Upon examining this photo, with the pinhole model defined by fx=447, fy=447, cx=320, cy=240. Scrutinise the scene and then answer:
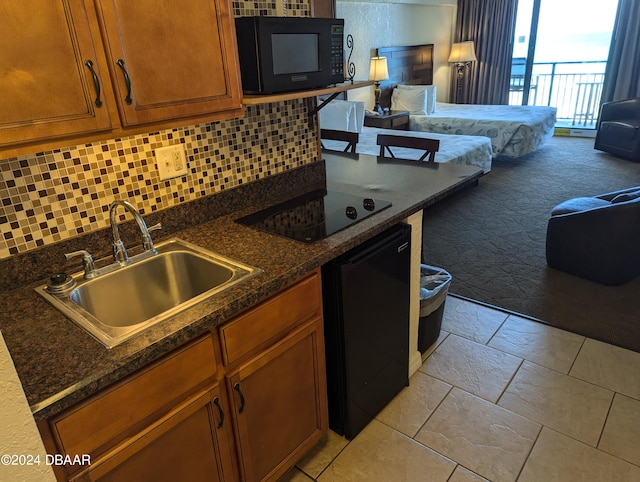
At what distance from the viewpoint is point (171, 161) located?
1.66 meters

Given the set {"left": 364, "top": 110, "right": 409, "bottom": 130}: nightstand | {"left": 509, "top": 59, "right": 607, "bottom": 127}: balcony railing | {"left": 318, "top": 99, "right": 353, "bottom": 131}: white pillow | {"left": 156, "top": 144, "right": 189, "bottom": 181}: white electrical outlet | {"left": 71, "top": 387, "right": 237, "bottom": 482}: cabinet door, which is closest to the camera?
{"left": 71, "top": 387, "right": 237, "bottom": 482}: cabinet door

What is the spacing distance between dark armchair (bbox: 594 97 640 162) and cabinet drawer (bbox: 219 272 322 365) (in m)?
5.72

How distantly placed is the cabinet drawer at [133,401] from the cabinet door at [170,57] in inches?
25.6

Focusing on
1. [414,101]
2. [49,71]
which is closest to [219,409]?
[49,71]

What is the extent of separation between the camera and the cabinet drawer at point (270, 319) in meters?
1.28

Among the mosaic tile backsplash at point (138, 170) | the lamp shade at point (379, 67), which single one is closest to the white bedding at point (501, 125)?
the lamp shade at point (379, 67)

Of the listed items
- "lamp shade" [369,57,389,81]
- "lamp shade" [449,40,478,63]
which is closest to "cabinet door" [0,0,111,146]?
"lamp shade" [369,57,389,81]

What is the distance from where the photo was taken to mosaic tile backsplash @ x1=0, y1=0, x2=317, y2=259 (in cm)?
134

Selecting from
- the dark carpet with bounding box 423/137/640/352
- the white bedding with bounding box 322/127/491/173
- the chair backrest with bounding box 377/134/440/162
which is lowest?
the dark carpet with bounding box 423/137/640/352

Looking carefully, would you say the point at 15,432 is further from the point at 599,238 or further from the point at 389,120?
the point at 389,120

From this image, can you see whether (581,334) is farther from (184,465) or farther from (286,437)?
(184,465)

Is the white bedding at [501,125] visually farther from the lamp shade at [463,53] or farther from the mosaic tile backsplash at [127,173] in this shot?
the mosaic tile backsplash at [127,173]

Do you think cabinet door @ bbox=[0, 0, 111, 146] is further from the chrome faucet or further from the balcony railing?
the balcony railing

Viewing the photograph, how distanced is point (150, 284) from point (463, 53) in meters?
7.42
